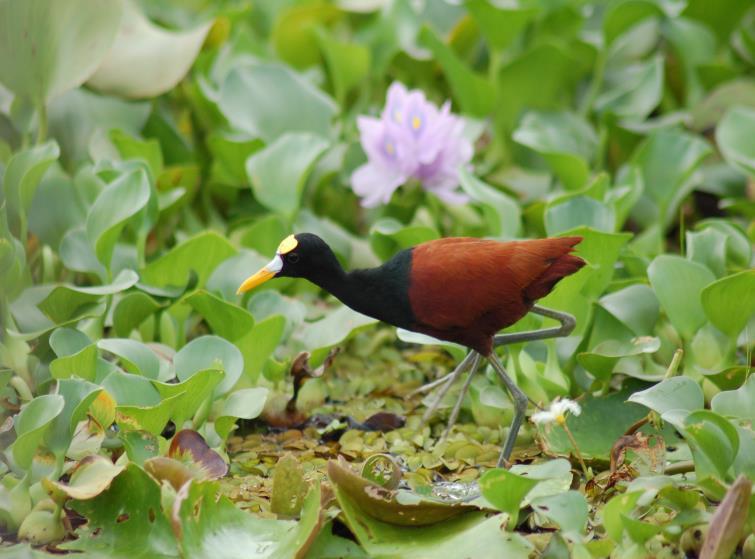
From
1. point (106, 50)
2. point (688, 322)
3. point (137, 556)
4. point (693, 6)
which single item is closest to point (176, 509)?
point (137, 556)

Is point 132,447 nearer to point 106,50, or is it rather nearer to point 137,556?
point 137,556

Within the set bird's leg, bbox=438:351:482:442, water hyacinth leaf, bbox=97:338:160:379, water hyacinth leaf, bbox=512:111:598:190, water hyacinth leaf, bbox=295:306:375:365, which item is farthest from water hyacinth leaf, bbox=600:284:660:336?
water hyacinth leaf, bbox=97:338:160:379

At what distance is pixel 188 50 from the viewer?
4445 millimetres

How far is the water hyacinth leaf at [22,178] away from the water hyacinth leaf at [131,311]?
1.37 ft

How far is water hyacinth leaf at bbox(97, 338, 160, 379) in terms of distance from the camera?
122 inches

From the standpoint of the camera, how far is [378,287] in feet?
9.94

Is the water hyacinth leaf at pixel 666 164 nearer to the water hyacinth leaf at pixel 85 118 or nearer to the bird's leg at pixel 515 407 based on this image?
the bird's leg at pixel 515 407

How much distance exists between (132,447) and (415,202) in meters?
1.74

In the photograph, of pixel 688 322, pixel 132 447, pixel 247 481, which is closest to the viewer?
pixel 132 447

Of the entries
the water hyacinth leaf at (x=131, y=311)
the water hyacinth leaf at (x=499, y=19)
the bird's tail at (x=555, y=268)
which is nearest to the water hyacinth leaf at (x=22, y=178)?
the water hyacinth leaf at (x=131, y=311)

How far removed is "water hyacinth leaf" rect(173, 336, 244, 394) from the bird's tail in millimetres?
785

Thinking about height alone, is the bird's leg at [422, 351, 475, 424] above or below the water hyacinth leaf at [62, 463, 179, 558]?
below

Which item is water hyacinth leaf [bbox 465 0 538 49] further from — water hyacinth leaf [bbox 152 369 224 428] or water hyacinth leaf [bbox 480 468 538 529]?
water hyacinth leaf [bbox 480 468 538 529]

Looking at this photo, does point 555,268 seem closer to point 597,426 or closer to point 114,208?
point 597,426
